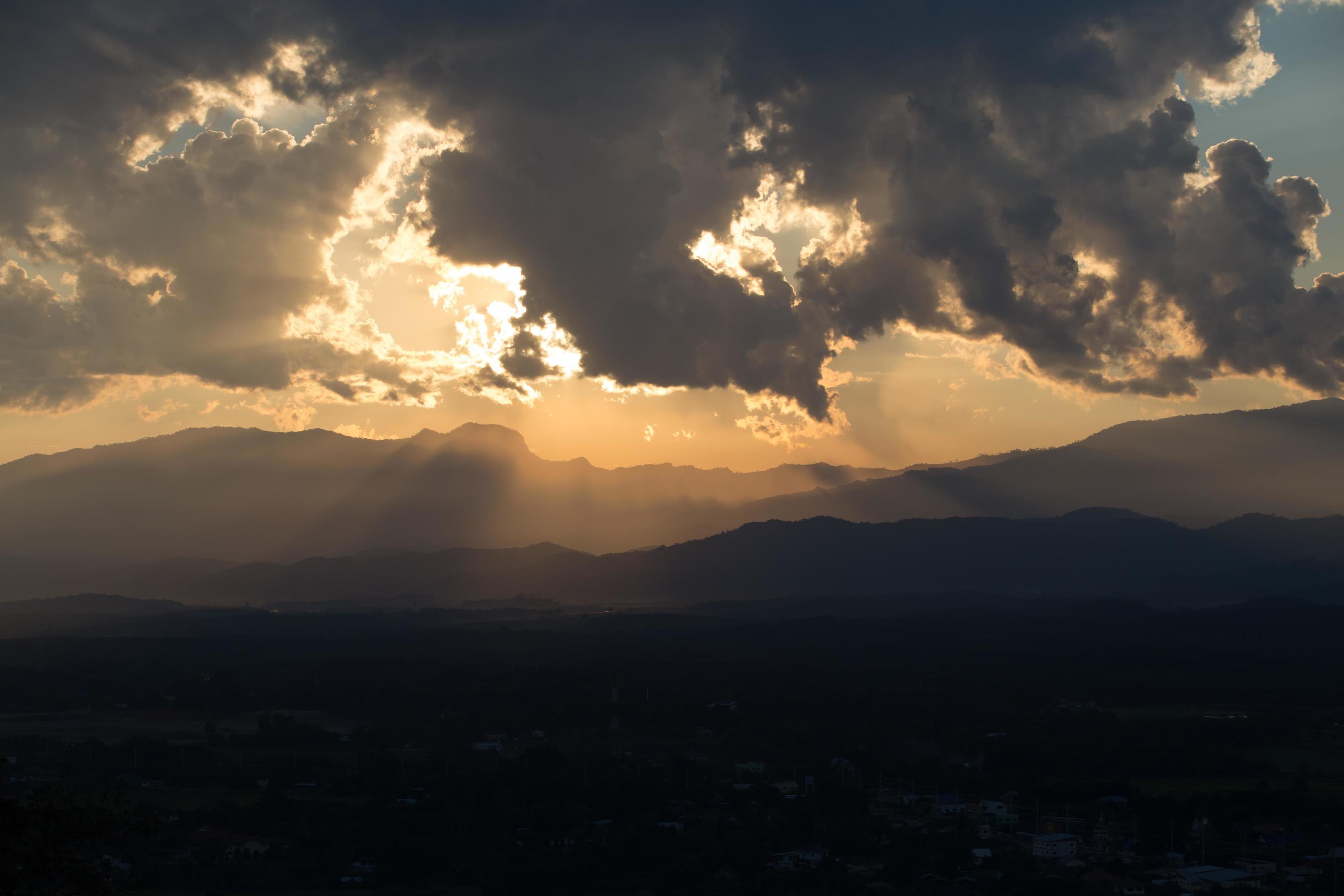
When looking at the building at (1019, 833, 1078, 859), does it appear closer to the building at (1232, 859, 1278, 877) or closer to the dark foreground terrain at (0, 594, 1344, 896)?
the dark foreground terrain at (0, 594, 1344, 896)

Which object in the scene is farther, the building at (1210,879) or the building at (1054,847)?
the building at (1054,847)

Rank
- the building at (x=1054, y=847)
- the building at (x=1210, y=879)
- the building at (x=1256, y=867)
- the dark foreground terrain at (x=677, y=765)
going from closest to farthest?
the building at (x=1210, y=879), the building at (x=1256, y=867), the dark foreground terrain at (x=677, y=765), the building at (x=1054, y=847)

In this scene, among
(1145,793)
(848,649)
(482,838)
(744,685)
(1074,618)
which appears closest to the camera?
(482,838)

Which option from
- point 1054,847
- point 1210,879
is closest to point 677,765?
point 1054,847

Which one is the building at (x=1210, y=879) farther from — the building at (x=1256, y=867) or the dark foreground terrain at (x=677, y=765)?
the building at (x=1256, y=867)

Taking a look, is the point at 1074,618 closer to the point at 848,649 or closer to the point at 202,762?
the point at 848,649

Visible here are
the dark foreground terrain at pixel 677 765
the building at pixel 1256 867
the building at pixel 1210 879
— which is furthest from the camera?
the dark foreground terrain at pixel 677 765

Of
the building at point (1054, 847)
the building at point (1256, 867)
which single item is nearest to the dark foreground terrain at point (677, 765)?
the building at point (1054, 847)

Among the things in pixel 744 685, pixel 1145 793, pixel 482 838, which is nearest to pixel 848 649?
pixel 744 685

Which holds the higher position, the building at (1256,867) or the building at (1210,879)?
the building at (1210,879)
